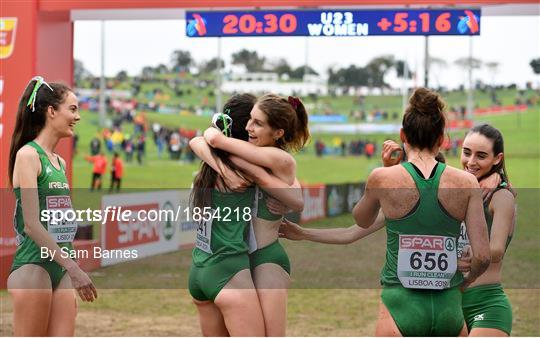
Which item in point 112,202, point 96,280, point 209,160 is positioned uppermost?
point 209,160

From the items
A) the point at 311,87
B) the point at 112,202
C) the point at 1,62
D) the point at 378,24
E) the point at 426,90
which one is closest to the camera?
the point at 426,90

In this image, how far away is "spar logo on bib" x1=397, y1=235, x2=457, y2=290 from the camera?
3936mm

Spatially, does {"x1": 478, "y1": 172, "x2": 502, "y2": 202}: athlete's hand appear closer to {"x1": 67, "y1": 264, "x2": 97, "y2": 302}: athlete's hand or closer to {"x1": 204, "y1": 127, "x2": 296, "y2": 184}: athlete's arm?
{"x1": 204, "y1": 127, "x2": 296, "y2": 184}: athlete's arm

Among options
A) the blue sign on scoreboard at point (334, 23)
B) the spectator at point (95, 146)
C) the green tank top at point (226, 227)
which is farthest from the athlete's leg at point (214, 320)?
the spectator at point (95, 146)

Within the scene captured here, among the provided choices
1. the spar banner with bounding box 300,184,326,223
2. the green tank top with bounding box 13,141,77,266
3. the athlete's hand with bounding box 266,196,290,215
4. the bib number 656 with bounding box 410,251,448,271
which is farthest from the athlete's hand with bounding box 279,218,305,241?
the spar banner with bounding box 300,184,326,223

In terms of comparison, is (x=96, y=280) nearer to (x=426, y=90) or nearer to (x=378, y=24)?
(x=378, y=24)

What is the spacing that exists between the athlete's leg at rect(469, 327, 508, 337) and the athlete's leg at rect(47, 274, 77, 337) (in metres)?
1.88

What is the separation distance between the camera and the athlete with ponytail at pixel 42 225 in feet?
14.7

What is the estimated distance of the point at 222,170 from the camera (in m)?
4.21

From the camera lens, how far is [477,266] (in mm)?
4086

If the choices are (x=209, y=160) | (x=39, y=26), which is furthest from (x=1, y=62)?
(x=209, y=160)

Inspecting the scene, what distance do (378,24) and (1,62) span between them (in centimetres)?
385

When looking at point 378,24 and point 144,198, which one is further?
point 144,198

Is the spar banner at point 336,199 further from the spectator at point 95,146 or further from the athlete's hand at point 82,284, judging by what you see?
the spectator at point 95,146
